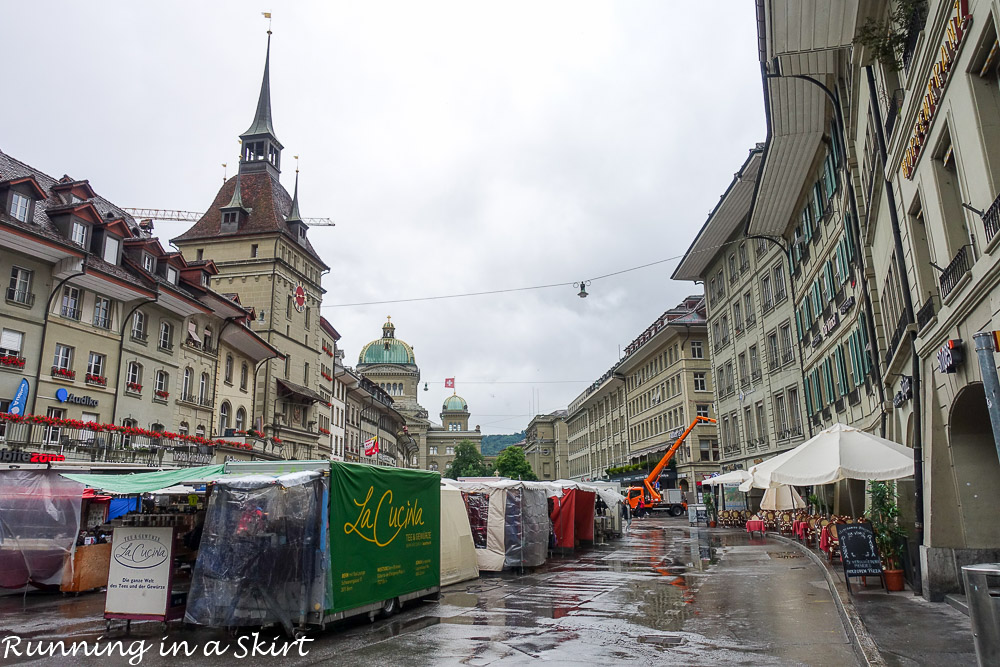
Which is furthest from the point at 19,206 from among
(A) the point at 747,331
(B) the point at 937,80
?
(A) the point at 747,331

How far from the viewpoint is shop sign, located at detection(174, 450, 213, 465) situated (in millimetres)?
29622

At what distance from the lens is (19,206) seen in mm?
25250

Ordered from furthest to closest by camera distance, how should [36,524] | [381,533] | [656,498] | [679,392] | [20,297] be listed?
[679,392], [656,498], [20,297], [36,524], [381,533]

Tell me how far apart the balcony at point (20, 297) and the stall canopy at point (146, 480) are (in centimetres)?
1447

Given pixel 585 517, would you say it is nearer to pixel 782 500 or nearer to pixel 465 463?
pixel 782 500

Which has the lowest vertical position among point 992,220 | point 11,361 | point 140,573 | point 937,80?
point 140,573

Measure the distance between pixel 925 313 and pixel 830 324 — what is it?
49.6 feet

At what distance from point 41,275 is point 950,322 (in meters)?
28.0

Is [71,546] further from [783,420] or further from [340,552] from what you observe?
[783,420]

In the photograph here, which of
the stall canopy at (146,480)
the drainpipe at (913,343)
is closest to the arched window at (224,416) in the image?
the stall canopy at (146,480)

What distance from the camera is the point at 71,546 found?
15.2 meters

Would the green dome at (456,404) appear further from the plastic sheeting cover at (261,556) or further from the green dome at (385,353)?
the plastic sheeting cover at (261,556)

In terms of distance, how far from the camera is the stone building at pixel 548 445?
13400 cm

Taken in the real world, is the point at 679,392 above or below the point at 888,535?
above
